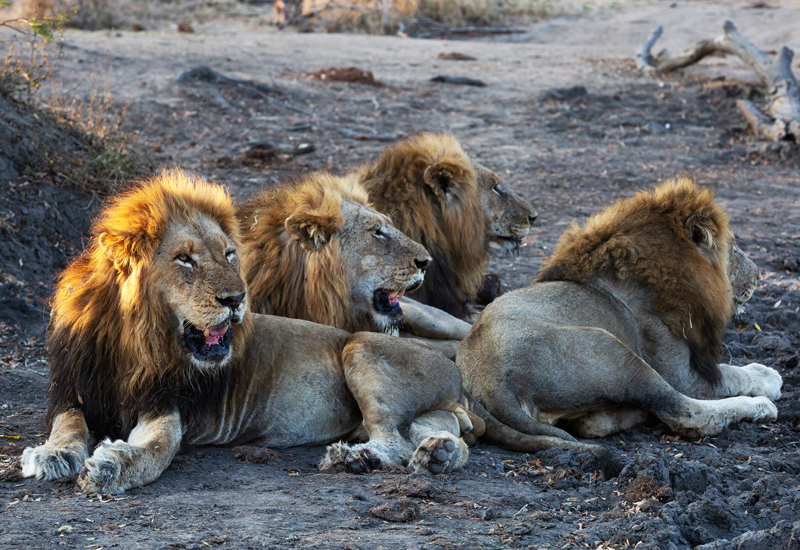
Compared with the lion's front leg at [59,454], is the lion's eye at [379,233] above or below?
above

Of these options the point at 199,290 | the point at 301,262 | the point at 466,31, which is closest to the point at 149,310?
the point at 199,290

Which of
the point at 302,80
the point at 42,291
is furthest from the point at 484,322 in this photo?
the point at 302,80

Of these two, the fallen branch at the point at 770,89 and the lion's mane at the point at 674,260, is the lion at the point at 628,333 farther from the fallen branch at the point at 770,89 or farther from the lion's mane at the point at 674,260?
the fallen branch at the point at 770,89

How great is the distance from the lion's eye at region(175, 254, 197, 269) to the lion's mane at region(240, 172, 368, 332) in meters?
1.21

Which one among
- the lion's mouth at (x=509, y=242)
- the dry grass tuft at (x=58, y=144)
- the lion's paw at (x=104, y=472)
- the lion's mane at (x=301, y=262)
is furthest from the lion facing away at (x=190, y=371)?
the dry grass tuft at (x=58, y=144)

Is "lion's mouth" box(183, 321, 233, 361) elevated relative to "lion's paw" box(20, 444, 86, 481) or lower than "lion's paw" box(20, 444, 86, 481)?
elevated

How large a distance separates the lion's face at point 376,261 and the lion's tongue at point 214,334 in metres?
1.34

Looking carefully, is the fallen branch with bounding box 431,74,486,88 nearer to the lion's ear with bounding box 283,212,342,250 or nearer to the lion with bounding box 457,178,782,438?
the lion with bounding box 457,178,782,438

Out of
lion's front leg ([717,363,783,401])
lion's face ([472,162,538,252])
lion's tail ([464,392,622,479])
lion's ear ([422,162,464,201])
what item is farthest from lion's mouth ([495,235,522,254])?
lion's tail ([464,392,622,479])

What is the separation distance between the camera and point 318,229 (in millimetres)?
4887

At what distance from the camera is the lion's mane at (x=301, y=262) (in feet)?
16.2

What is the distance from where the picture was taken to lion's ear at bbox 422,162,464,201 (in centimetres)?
592

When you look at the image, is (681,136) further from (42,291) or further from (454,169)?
(42,291)

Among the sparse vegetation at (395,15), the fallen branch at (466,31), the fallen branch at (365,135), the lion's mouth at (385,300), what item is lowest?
the lion's mouth at (385,300)
